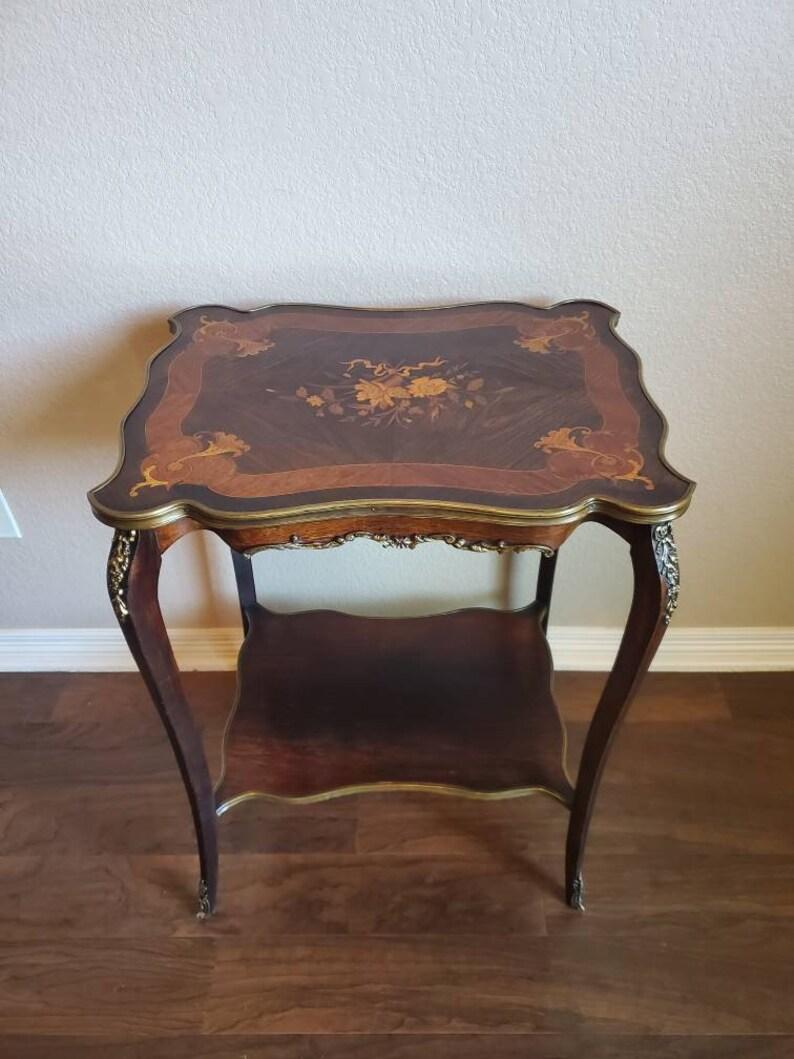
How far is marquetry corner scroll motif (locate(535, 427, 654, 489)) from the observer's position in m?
0.79

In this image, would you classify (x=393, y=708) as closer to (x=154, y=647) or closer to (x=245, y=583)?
(x=245, y=583)

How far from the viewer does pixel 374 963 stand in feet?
3.74

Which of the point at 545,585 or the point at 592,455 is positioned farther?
the point at 545,585

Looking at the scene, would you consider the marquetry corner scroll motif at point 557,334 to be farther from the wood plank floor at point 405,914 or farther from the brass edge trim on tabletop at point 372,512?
the wood plank floor at point 405,914

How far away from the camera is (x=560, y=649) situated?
1.53 m

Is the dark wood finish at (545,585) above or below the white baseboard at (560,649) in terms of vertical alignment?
above

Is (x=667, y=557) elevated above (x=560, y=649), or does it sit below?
above

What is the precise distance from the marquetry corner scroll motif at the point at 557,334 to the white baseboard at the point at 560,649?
2.14 feet

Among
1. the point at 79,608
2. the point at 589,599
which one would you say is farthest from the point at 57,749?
the point at 589,599

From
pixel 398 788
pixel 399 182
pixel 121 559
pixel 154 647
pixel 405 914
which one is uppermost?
pixel 399 182

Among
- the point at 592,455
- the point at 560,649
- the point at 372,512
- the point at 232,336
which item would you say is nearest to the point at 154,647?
the point at 372,512

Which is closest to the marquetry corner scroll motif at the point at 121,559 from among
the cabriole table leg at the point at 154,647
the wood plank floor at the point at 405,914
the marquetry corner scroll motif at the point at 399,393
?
the cabriole table leg at the point at 154,647

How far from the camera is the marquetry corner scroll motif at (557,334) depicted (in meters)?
1.00

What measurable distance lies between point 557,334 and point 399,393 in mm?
241
